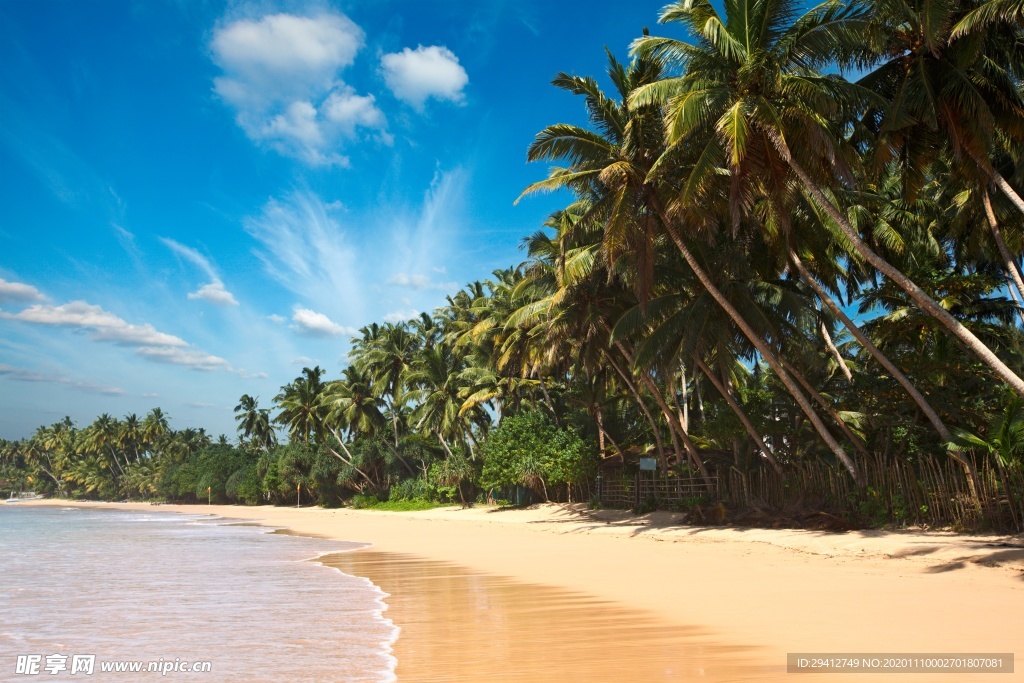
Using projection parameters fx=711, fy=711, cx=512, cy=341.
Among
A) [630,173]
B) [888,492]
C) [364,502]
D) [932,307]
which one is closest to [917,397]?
[888,492]

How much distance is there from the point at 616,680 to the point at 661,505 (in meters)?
19.0

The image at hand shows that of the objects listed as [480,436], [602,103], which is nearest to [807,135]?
[602,103]

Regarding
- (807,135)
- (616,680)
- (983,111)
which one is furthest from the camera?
(807,135)

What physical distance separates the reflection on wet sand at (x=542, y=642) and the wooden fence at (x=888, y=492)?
8.49 metres

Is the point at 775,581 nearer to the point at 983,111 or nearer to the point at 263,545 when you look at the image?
the point at 983,111

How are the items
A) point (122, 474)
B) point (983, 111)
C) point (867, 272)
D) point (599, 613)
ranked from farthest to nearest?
point (122, 474), point (867, 272), point (983, 111), point (599, 613)

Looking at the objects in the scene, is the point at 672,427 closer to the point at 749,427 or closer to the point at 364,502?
the point at 749,427

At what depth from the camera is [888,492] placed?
49.9 ft

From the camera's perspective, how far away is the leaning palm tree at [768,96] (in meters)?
13.2

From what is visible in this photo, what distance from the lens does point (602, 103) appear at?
18.7m

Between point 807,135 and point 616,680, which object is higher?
point 807,135

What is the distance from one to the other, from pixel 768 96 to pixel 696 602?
10623 millimetres

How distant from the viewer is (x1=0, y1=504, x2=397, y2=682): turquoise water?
19.0 feet

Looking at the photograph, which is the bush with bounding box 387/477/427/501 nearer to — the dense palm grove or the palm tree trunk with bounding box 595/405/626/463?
the dense palm grove
